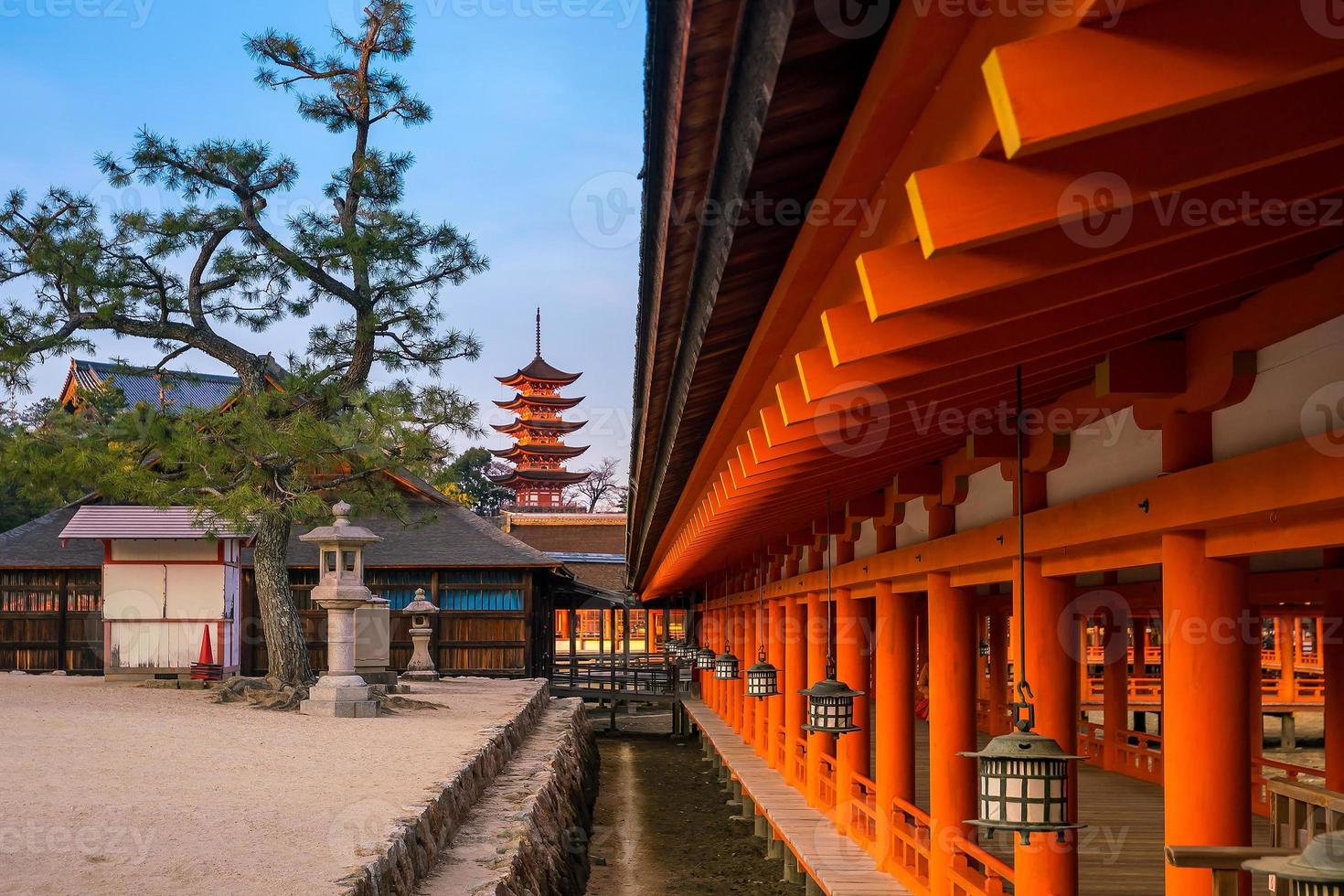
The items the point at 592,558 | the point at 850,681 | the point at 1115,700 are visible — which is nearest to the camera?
the point at 850,681

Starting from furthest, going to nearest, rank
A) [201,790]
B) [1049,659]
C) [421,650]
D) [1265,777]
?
1. [421,650]
2. [1265,777]
3. [201,790]
4. [1049,659]

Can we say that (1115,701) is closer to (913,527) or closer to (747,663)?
(747,663)

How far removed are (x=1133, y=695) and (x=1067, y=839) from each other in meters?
22.0

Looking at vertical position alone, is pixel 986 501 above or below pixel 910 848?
above

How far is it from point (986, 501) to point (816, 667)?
19.5 feet

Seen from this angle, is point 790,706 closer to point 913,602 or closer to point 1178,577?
point 913,602

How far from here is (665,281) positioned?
338cm

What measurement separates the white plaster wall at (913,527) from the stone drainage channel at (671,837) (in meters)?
4.99

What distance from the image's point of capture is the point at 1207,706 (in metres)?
4.38

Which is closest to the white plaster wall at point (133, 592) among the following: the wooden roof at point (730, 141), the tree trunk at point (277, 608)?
the tree trunk at point (277, 608)

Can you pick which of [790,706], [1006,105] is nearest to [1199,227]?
[1006,105]

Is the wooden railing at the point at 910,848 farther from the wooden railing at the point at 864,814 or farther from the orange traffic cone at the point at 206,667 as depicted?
the orange traffic cone at the point at 206,667

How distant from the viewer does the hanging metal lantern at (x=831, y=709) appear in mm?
8102

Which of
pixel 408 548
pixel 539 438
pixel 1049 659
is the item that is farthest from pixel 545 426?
pixel 1049 659
